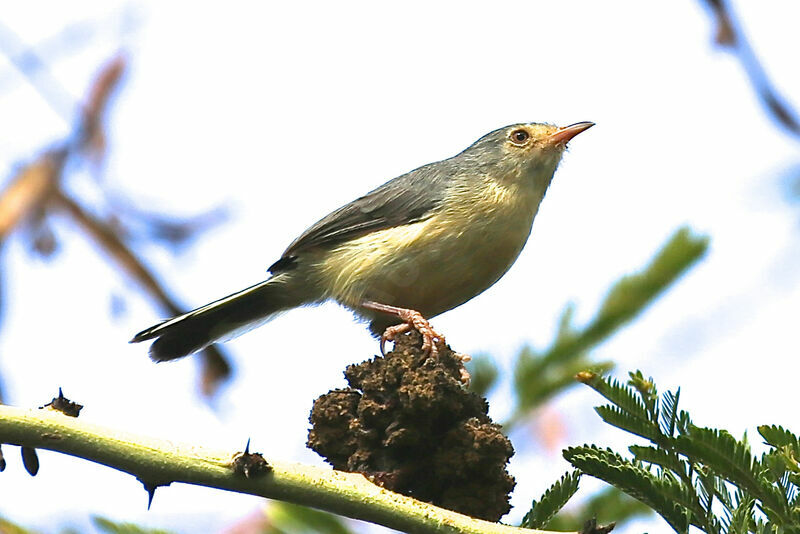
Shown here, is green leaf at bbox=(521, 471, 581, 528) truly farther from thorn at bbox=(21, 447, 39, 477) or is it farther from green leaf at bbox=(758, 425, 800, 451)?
thorn at bbox=(21, 447, 39, 477)

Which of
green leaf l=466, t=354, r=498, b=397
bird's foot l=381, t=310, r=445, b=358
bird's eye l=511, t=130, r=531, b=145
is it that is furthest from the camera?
bird's eye l=511, t=130, r=531, b=145

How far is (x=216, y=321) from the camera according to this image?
5.54 meters

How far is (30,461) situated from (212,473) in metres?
0.43

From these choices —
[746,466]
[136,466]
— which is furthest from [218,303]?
[746,466]

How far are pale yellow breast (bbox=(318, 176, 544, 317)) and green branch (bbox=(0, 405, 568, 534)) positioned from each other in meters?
2.84

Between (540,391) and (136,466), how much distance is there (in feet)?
6.46

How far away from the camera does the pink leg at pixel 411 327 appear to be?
322 centimetres

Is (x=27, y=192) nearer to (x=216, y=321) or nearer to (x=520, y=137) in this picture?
(x=216, y=321)

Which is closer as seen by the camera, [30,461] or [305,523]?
[30,461]

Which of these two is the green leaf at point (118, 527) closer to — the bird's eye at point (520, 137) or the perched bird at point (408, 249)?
the perched bird at point (408, 249)

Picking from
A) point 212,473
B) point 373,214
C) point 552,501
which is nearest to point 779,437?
point 552,501

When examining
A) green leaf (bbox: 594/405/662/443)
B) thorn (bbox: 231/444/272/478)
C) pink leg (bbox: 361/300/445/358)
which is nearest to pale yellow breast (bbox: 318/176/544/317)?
pink leg (bbox: 361/300/445/358)

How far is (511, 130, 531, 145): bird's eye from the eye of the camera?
638cm

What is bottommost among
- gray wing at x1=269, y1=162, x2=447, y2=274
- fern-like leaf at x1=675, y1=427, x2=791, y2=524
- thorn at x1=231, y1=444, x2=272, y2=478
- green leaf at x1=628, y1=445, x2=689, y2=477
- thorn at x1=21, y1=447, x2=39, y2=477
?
fern-like leaf at x1=675, y1=427, x2=791, y2=524
